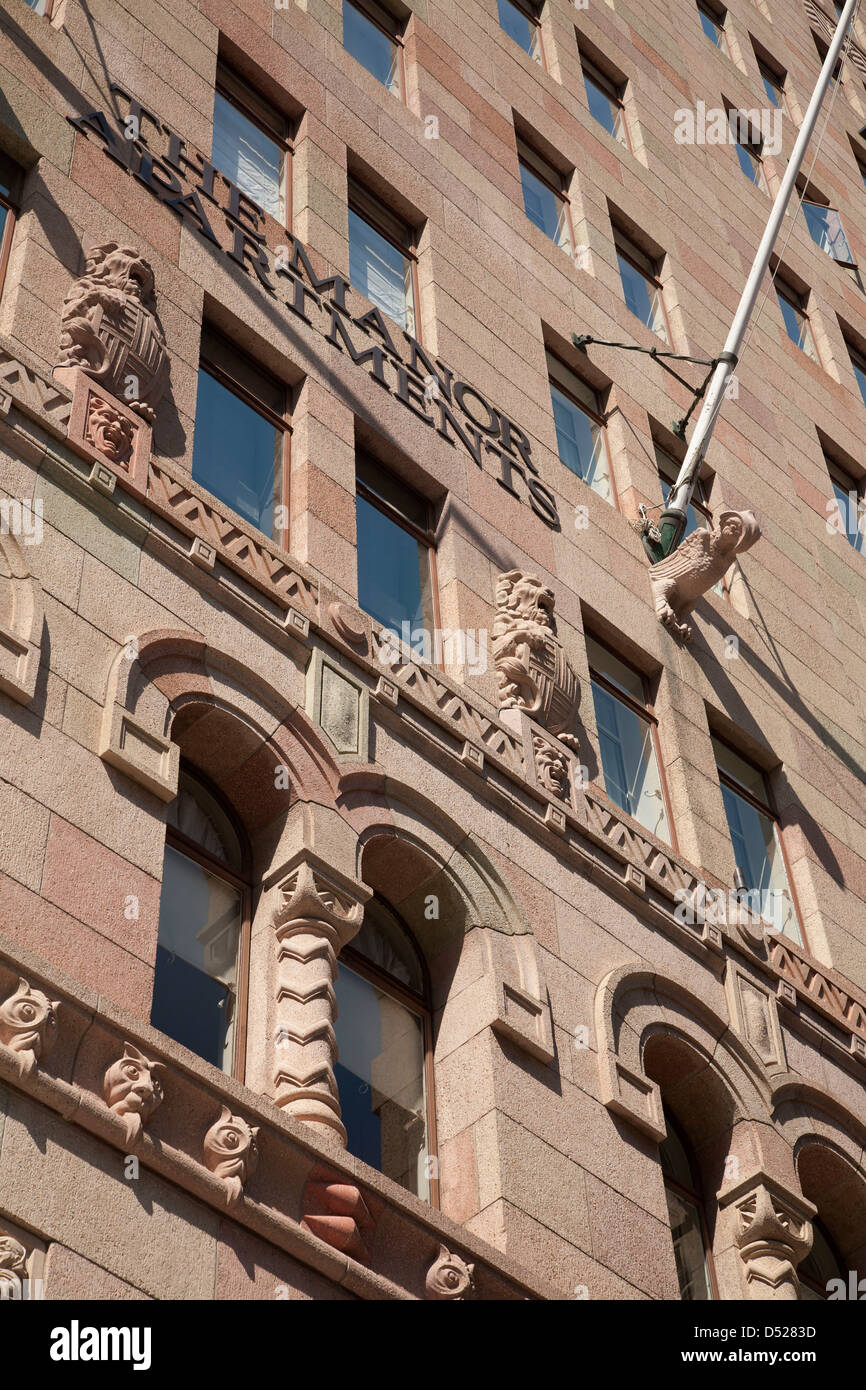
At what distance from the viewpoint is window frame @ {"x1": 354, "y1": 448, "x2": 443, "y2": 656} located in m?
19.3

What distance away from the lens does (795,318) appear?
33719 millimetres

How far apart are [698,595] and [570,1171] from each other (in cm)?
Answer: 927

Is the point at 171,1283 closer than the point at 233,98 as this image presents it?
Yes

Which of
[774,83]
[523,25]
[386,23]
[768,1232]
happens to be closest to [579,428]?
[386,23]

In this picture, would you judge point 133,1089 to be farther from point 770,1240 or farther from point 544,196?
point 544,196

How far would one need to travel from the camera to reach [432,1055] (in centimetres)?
1548

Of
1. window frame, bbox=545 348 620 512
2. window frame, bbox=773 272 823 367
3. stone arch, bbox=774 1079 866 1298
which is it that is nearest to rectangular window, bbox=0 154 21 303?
window frame, bbox=545 348 620 512

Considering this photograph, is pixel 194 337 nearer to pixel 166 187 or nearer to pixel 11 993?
pixel 166 187

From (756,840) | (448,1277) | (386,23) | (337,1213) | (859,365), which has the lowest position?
(448,1277)

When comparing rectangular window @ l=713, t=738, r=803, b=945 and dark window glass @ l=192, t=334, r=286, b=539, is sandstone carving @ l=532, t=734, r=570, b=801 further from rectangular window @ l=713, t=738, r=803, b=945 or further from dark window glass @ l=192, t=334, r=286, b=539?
rectangular window @ l=713, t=738, r=803, b=945

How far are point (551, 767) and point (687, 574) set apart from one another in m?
5.09

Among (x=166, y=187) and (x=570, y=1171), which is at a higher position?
(x=166, y=187)

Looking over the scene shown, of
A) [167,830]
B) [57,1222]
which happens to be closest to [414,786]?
[167,830]

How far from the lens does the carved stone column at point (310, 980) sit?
43.3 feet
